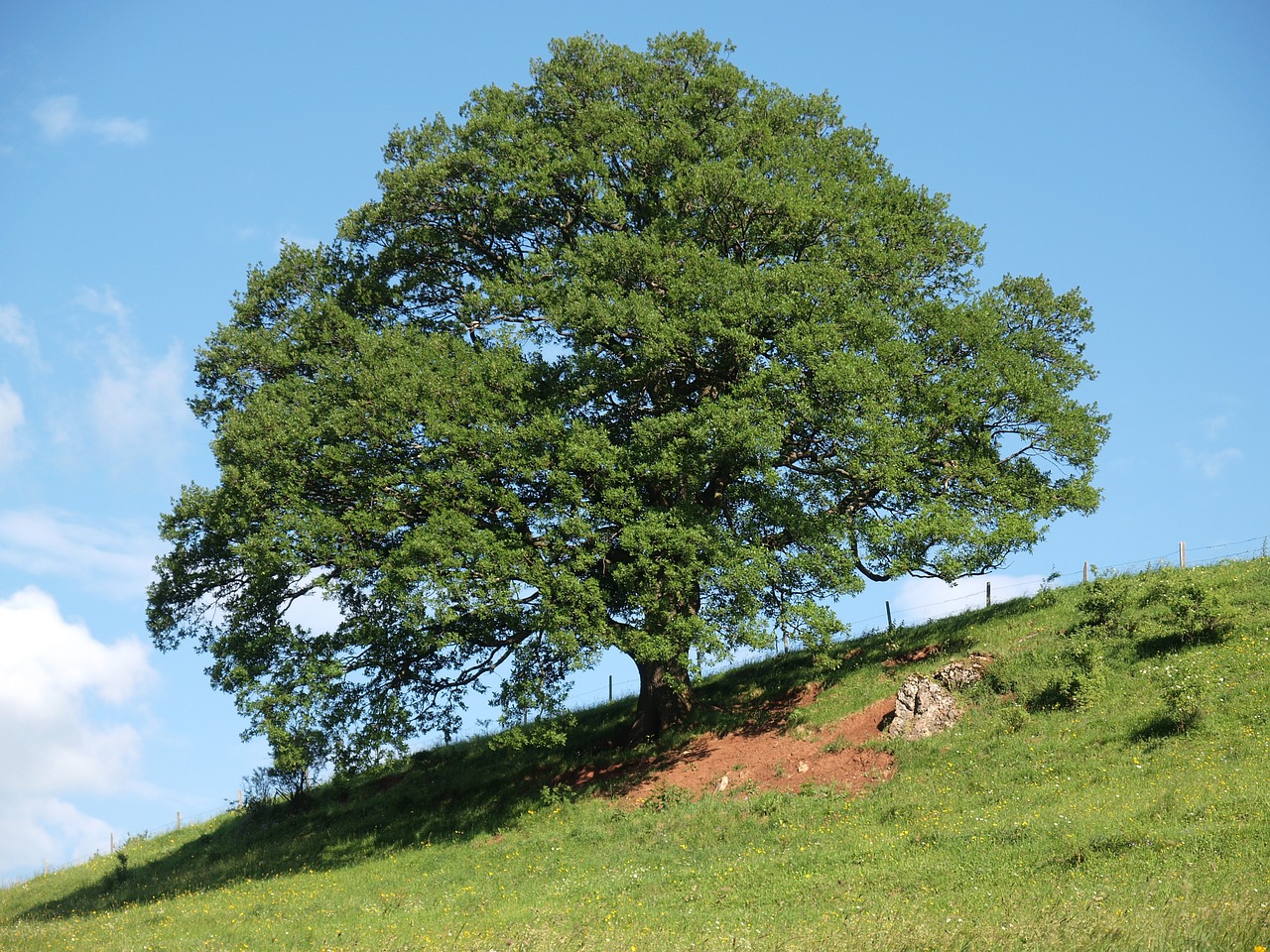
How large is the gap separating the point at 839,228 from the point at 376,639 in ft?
57.3

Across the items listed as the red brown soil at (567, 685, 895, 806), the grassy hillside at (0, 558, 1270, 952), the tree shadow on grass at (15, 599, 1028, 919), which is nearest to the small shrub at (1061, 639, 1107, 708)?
the grassy hillside at (0, 558, 1270, 952)

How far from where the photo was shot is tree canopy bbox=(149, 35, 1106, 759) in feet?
84.9

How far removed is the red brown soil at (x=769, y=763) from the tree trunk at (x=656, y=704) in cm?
164

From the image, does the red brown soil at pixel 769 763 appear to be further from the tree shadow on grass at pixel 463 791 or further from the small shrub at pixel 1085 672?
the small shrub at pixel 1085 672

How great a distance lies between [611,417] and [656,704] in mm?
8767

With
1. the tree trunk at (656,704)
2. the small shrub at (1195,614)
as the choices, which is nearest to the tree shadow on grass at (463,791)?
the tree trunk at (656,704)

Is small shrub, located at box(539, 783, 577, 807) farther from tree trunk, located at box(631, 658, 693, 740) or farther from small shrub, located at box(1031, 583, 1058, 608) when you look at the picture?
small shrub, located at box(1031, 583, 1058, 608)

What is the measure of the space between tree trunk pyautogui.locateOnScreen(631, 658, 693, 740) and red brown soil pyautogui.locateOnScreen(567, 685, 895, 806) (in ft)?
5.39

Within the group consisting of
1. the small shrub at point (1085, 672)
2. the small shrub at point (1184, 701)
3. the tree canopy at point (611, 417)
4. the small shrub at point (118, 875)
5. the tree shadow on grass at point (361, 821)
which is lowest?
the small shrub at point (118, 875)

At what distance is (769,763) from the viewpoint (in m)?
26.0

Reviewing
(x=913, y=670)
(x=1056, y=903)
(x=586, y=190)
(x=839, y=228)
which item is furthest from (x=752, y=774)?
(x=586, y=190)

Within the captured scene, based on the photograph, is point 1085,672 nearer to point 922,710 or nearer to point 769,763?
point 922,710

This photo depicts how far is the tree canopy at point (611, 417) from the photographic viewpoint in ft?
84.9

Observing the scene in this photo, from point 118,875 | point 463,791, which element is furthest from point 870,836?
point 118,875
